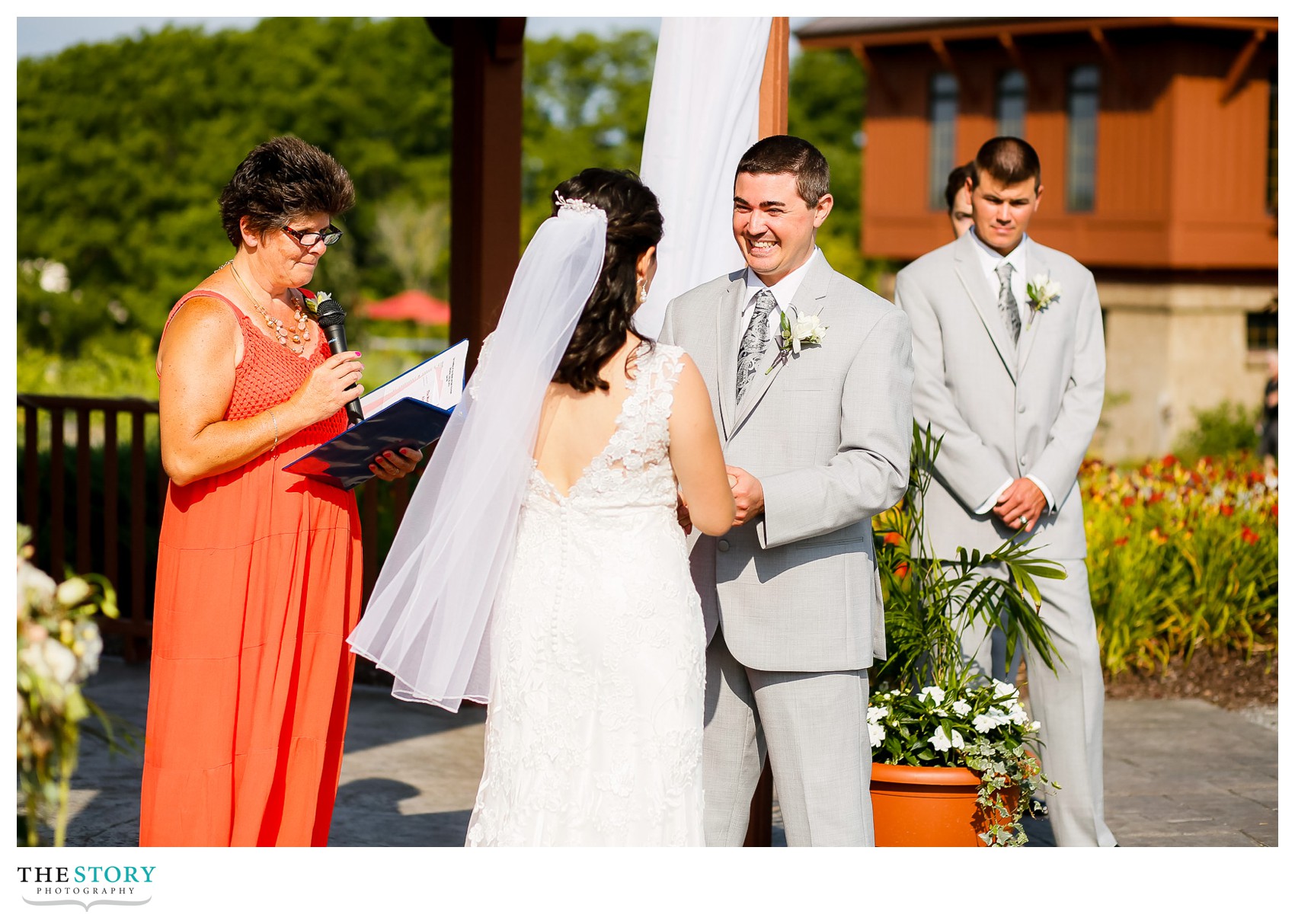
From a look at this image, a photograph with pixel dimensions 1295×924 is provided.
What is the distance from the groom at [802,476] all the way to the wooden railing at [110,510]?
13.0 ft

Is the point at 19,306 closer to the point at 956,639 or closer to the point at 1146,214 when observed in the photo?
the point at 1146,214

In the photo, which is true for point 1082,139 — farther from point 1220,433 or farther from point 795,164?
point 795,164

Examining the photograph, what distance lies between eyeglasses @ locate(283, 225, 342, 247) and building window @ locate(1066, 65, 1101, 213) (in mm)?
23171

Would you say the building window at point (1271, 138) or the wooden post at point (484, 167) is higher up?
the building window at point (1271, 138)

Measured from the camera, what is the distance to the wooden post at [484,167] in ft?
22.4

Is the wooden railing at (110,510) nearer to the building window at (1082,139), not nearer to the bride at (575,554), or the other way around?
the bride at (575,554)

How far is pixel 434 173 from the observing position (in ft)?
161

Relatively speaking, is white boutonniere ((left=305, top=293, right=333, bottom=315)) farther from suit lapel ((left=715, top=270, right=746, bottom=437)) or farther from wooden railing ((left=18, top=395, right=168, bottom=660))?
wooden railing ((left=18, top=395, right=168, bottom=660))

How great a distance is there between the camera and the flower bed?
766 centimetres

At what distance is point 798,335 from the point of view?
11.8 ft

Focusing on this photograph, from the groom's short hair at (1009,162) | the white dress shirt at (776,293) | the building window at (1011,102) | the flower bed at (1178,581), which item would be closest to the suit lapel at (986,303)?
the groom's short hair at (1009,162)

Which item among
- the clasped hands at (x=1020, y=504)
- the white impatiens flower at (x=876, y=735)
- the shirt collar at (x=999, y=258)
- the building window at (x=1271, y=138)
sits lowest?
the white impatiens flower at (x=876, y=735)
